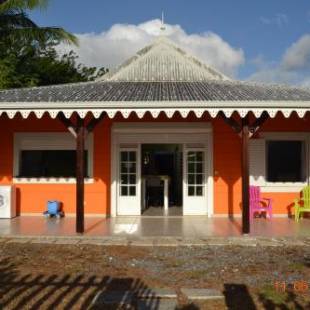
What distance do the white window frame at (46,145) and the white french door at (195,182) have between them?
2.75m

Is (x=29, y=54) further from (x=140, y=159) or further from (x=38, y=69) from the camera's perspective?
(x=140, y=159)

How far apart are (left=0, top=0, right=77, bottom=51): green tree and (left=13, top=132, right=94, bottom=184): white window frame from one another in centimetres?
575

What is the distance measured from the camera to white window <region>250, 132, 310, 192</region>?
42.8 ft

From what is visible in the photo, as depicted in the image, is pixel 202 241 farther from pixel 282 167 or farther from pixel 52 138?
pixel 52 138

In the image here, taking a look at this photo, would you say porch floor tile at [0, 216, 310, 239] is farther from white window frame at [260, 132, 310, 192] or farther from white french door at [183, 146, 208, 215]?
white window frame at [260, 132, 310, 192]

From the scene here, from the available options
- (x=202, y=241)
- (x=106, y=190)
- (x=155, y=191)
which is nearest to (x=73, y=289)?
(x=202, y=241)

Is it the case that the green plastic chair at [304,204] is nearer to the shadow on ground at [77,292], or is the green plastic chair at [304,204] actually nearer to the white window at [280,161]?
the white window at [280,161]

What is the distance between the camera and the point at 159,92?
11672mm

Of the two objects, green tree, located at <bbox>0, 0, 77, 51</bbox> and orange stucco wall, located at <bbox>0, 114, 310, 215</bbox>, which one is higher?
green tree, located at <bbox>0, 0, 77, 51</bbox>

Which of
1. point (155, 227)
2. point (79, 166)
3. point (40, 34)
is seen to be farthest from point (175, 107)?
point (40, 34)

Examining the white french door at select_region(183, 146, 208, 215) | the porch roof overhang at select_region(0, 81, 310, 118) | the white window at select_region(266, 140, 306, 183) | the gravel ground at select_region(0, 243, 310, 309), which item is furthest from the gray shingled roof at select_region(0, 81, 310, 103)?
the gravel ground at select_region(0, 243, 310, 309)

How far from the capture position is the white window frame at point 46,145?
13.2m

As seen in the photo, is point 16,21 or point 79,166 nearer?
point 79,166

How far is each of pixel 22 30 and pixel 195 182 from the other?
9453 millimetres
